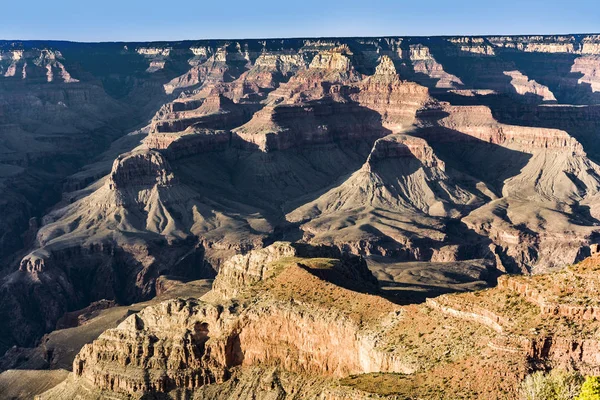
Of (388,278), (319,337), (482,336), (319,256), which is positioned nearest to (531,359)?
(482,336)

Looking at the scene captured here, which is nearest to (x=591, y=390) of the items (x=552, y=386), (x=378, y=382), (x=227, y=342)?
(x=552, y=386)

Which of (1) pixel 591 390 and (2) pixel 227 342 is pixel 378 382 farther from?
(2) pixel 227 342

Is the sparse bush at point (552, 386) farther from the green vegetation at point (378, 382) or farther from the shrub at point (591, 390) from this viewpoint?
the green vegetation at point (378, 382)

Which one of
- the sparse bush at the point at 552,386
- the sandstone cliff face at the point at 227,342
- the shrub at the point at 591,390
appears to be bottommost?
the sandstone cliff face at the point at 227,342

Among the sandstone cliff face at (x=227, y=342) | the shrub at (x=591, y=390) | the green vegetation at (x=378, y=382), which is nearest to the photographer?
the shrub at (x=591, y=390)

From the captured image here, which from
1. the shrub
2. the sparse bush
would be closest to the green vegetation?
the sparse bush

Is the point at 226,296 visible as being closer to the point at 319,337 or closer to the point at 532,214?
the point at 319,337

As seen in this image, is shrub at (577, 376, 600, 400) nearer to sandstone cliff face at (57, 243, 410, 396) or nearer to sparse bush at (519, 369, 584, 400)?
sparse bush at (519, 369, 584, 400)

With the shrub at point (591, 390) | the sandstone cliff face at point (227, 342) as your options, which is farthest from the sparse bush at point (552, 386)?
the sandstone cliff face at point (227, 342)
